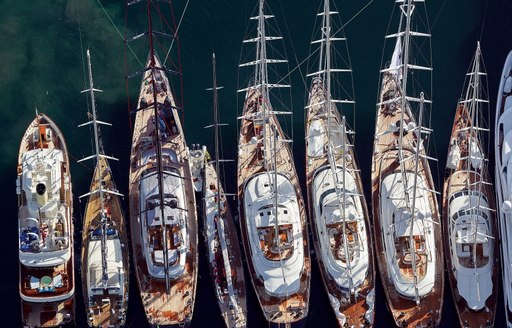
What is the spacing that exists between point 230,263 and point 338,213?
9.36 m

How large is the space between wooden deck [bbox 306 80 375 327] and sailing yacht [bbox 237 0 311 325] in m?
1.16

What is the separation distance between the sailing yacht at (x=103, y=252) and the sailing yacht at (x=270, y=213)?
9.84m

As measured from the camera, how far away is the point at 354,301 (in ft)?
252

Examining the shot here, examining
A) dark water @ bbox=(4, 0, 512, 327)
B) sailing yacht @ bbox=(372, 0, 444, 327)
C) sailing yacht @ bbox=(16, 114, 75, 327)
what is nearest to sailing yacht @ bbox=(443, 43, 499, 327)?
sailing yacht @ bbox=(372, 0, 444, 327)

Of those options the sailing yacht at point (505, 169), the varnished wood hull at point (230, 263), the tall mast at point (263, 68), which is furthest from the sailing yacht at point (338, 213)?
the sailing yacht at point (505, 169)

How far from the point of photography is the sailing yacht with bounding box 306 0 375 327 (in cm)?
7669

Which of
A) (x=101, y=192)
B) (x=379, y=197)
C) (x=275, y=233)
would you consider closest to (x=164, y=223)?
(x=101, y=192)

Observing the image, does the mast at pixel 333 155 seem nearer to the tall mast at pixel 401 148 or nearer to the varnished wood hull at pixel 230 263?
the tall mast at pixel 401 148

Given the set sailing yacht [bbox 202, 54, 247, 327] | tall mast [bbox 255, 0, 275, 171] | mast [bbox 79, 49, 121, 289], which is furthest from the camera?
tall mast [bbox 255, 0, 275, 171]

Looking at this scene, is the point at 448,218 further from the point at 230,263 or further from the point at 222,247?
the point at 222,247

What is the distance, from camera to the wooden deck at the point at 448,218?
76.7m

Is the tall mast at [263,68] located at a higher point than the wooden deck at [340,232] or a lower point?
higher

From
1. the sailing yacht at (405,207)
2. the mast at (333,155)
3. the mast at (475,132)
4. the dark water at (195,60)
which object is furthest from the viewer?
the dark water at (195,60)

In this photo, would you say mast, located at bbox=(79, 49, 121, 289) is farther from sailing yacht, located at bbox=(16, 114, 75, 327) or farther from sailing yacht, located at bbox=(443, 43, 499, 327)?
sailing yacht, located at bbox=(443, 43, 499, 327)
